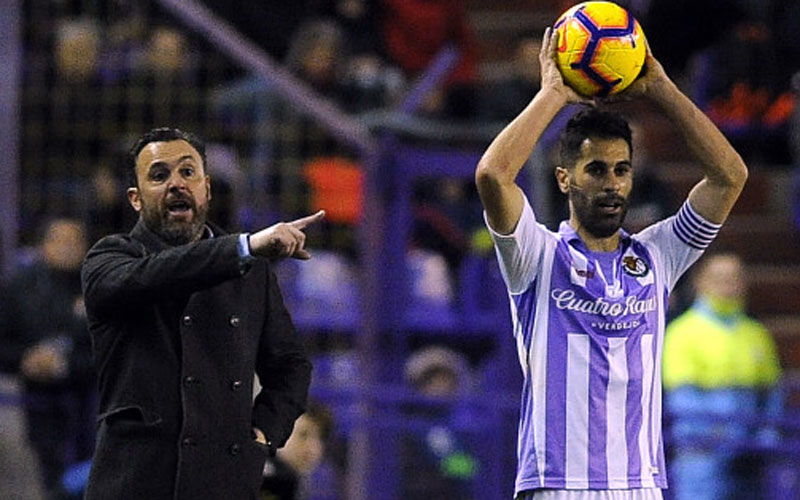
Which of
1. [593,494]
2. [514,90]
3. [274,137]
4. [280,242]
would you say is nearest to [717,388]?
[514,90]

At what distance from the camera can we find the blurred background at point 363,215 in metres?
10.2

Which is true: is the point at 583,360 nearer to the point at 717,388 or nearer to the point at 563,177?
the point at 563,177

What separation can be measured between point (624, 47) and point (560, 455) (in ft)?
4.14

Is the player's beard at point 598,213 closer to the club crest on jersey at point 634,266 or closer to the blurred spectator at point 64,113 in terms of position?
the club crest on jersey at point 634,266

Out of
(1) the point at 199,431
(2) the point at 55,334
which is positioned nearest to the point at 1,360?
(2) the point at 55,334

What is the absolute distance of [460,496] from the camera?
33.0ft

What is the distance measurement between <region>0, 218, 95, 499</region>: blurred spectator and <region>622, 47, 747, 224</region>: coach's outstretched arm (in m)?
4.74

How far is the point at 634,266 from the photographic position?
6.38 m

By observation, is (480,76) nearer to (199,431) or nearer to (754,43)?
(754,43)

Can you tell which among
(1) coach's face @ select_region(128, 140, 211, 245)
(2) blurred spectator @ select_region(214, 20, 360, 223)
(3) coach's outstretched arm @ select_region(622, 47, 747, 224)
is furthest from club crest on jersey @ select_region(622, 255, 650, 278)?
(2) blurred spectator @ select_region(214, 20, 360, 223)

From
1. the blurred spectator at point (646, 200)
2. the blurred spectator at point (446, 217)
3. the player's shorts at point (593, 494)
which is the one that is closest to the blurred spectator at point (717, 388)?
the blurred spectator at point (646, 200)

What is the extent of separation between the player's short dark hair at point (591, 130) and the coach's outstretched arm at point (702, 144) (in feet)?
0.36

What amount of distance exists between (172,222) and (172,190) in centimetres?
11

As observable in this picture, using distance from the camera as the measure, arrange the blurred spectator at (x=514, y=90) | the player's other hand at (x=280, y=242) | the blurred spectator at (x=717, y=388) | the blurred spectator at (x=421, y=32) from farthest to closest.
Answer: the blurred spectator at (x=421, y=32)
the blurred spectator at (x=514, y=90)
the blurred spectator at (x=717, y=388)
the player's other hand at (x=280, y=242)
